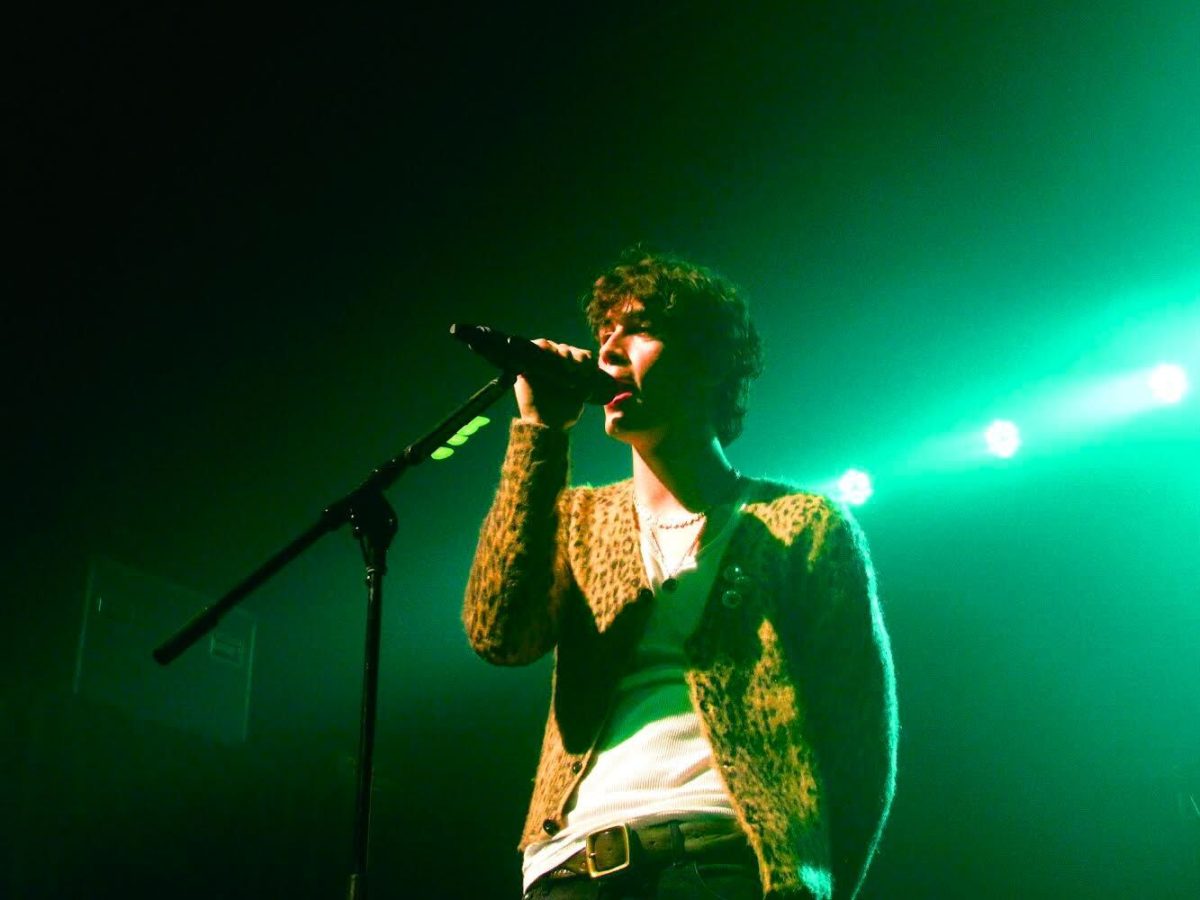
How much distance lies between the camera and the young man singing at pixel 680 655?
1.44 m

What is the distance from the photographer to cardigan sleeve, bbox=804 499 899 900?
1646 millimetres

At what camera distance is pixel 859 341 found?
5.02 meters

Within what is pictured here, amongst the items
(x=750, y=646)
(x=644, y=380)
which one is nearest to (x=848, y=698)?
(x=750, y=646)

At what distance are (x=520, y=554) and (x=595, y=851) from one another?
0.55 m

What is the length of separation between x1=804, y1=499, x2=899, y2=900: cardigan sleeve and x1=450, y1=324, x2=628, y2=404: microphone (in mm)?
475

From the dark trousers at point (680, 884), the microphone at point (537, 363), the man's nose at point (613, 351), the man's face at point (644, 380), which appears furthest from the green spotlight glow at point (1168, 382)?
the dark trousers at point (680, 884)

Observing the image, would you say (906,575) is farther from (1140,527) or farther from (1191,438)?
(1191,438)

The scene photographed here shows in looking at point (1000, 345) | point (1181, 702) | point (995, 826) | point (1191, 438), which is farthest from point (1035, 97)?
point (995, 826)

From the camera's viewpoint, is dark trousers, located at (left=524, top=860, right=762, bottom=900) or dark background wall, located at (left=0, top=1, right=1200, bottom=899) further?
dark background wall, located at (left=0, top=1, right=1200, bottom=899)

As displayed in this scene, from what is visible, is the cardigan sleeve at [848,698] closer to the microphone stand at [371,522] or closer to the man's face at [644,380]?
the man's face at [644,380]

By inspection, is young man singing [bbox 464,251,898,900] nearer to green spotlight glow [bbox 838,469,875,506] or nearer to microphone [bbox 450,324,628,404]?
microphone [bbox 450,324,628,404]

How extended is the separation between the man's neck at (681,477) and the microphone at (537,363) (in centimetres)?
20

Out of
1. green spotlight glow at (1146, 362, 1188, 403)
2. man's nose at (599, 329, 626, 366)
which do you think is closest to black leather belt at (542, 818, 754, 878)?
man's nose at (599, 329, 626, 366)

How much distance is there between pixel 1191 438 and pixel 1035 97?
6.79ft
